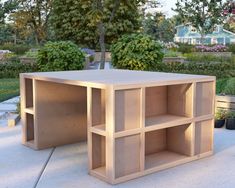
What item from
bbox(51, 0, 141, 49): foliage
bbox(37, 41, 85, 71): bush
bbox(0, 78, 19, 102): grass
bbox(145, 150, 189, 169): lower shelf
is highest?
bbox(51, 0, 141, 49): foliage

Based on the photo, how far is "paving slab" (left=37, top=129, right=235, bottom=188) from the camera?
3051 millimetres

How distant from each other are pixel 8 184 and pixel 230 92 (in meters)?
4.05

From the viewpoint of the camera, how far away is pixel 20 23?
29000 millimetres

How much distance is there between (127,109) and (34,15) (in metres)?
27.4

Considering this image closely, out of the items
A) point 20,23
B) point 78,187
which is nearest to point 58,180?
point 78,187

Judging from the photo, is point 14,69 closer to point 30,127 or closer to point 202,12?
point 30,127

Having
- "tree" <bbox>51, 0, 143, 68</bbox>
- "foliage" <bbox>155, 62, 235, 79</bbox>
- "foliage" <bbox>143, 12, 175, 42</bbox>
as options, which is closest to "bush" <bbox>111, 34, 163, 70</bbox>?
"foliage" <bbox>155, 62, 235, 79</bbox>

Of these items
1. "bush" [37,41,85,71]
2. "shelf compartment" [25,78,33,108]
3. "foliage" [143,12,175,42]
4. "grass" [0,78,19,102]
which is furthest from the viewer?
"foliage" [143,12,175,42]

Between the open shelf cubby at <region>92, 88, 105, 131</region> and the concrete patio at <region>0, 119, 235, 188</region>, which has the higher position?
the open shelf cubby at <region>92, 88, 105, 131</region>

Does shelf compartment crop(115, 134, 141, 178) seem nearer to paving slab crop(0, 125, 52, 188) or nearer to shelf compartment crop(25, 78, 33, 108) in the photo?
paving slab crop(0, 125, 52, 188)

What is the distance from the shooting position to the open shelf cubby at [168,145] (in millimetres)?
3701

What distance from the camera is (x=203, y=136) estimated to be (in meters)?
3.83

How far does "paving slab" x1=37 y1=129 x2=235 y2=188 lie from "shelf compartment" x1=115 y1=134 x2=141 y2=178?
100 millimetres

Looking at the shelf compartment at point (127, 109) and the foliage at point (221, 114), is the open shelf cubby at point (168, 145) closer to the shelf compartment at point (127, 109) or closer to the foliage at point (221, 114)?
the shelf compartment at point (127, 109)
